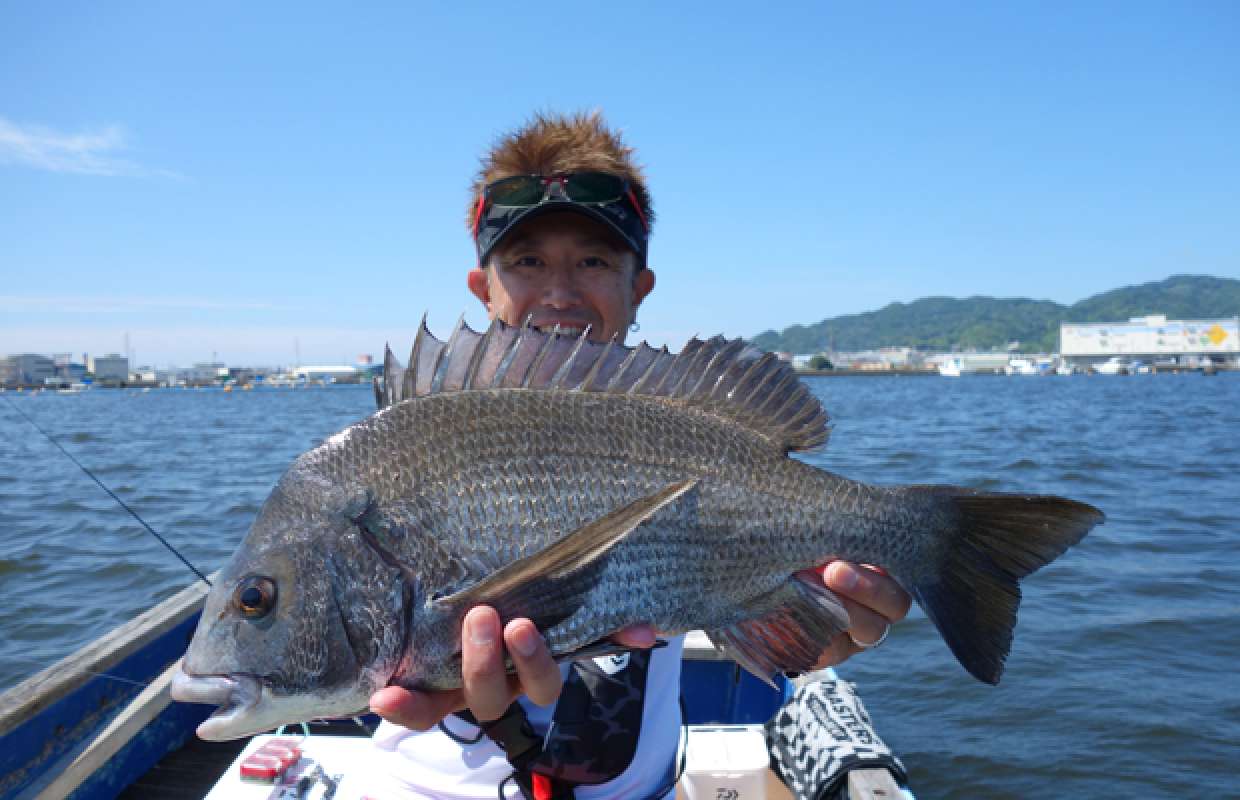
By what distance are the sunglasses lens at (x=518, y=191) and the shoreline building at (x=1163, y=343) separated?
148m

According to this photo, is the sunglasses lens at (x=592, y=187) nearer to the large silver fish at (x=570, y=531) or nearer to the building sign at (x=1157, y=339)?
the large silver fish at (x=570, y=531)

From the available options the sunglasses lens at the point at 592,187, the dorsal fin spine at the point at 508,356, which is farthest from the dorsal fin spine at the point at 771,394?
the sunglasses lens at the point at 592,187

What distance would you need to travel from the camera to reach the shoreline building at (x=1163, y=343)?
395 ft

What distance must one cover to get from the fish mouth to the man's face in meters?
1.89

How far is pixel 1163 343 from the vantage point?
123062 mm

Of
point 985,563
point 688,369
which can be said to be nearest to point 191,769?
point 688,369

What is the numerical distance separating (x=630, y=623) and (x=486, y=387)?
0.79 meters

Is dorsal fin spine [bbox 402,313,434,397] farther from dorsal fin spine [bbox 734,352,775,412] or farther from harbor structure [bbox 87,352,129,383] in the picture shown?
harbor structure [bbox 87,352,129,383]

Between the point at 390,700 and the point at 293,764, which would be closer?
the point at 390,700

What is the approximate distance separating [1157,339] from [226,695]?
152 meters

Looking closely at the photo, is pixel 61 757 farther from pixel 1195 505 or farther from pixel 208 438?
pixel 208 438

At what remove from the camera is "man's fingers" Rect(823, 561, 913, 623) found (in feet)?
7.37

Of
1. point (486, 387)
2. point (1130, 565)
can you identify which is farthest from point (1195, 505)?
point (486, 387)

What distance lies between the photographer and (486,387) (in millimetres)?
2186
